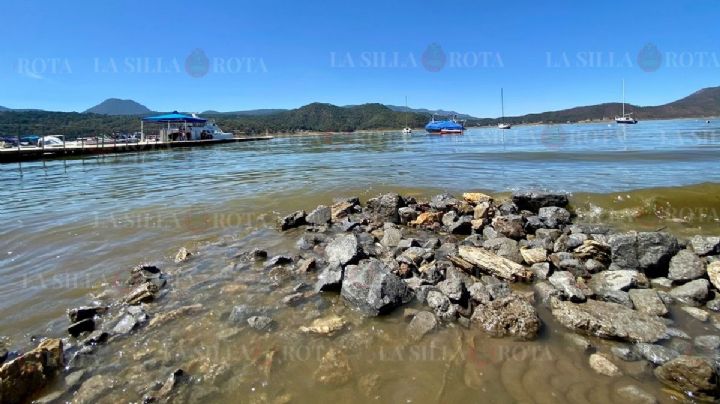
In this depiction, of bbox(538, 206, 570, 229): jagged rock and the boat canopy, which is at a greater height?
the boat canopy

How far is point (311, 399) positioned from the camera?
11.1ft

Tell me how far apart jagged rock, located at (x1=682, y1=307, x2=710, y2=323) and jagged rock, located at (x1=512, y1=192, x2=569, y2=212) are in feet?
17.8

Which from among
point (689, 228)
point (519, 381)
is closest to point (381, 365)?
point (519, 381)

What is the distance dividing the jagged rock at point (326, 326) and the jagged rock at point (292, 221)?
4781 millimetres

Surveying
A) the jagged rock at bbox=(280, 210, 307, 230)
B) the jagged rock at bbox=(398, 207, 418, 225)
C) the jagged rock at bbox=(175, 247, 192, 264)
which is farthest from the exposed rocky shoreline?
the jagged rock at bbox=(398, 207, 418, 225)

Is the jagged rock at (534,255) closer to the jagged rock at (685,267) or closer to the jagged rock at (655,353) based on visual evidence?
the jagged rock at (685,267)

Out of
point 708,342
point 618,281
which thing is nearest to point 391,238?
point 618,281

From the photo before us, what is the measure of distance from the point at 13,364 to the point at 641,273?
318 inches

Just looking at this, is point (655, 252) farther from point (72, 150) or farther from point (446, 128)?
point (446, 128)

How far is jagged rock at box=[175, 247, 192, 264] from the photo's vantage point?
22.6 ft

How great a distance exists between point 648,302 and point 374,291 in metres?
3.62

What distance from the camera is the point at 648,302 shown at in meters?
4.82

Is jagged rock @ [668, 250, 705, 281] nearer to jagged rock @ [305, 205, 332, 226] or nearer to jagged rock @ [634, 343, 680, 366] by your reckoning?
jagged rock @ [634, 343, 680, 366]

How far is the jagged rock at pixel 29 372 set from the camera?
3301 millimetres
